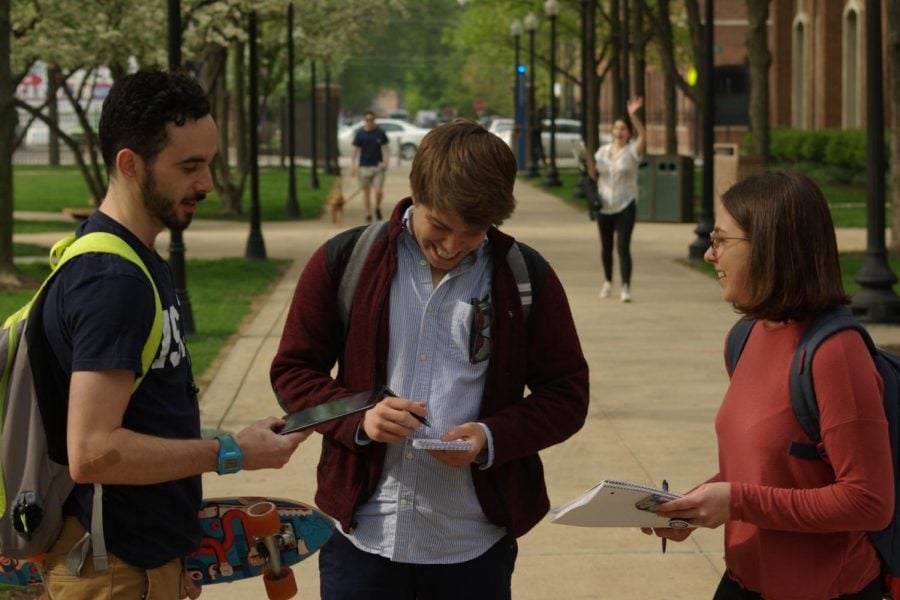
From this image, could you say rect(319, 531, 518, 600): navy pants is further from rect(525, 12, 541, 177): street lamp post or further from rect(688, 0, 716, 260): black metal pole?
rect(525, 12, 541, 177): street lamp post

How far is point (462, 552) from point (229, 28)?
23.3 metres

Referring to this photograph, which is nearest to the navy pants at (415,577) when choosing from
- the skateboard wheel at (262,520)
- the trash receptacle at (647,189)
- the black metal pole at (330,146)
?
the skateboard wheel at (262,520)

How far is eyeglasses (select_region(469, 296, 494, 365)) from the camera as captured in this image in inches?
138

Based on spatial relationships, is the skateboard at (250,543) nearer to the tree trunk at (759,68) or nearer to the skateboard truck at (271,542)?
the skateboard truck at (271,542)

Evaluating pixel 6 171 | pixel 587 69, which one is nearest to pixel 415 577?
pixel 6 171

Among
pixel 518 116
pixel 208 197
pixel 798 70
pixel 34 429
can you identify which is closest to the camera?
pixel 34 429

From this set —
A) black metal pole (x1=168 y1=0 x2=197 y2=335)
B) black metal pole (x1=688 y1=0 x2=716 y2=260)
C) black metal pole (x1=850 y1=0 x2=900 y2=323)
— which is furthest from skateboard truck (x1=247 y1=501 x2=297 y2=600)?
black metal pole (x1=688 y1=0 x2=716 y2=260)

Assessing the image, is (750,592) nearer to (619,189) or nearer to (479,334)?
(479,334)

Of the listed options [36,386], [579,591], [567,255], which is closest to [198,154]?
[36,386]

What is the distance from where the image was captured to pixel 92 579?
315 cm

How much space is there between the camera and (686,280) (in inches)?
701

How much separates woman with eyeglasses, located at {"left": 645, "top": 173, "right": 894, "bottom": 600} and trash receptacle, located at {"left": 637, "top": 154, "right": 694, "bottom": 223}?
80.9ft

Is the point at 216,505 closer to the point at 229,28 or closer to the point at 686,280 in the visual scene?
the point at 686,280

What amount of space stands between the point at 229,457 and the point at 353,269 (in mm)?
611
